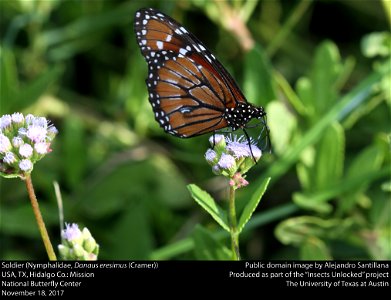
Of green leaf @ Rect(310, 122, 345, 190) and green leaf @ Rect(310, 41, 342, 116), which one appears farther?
green leaf @ Rect(310, 41, 342, 116)

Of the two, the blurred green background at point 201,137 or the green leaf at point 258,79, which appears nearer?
the blurred green background at point 201,137

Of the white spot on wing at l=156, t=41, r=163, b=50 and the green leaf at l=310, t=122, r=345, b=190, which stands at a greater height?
the white spot on wing at l=156, t=41, r=163, b=50

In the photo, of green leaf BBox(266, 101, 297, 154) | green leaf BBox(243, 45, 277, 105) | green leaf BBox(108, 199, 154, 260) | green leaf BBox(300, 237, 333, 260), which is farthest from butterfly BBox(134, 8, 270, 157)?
green leaf BBox(108, 199, 154, 260)

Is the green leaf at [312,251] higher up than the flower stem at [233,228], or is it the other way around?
the green leaf at [312,251]

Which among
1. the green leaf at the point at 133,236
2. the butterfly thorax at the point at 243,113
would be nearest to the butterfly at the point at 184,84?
the butterfly thorax at the point at 243,113

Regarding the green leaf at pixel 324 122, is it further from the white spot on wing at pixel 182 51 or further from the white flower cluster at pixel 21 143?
the white flower cluster at pixel 21 143

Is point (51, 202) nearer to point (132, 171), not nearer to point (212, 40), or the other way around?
point (132, 171)

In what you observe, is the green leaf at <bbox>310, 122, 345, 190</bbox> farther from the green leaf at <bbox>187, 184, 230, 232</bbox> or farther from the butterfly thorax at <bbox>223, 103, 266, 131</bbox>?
the green leaf at <bbox>187, 184, 230, 232</bbox>

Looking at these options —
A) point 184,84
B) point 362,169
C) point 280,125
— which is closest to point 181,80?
point 184,84
